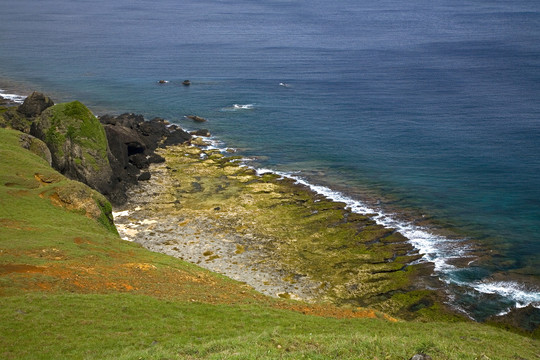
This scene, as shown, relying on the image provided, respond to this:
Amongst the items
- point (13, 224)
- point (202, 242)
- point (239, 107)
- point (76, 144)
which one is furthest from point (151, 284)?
point (239, 107)

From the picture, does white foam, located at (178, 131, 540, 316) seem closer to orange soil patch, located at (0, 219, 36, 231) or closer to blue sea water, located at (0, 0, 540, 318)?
blue sea water, located at (0, 0, 540, 318)

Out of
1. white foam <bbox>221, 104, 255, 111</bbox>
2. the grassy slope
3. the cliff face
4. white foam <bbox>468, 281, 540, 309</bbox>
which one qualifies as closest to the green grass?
the grassy slope

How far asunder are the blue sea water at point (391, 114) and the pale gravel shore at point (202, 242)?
17106mm

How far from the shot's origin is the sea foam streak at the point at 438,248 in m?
47.4

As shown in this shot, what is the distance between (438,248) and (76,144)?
4958 centimetres

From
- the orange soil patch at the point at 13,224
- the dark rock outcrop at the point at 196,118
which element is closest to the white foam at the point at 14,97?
the dark rock outcrop at the point at 196,118

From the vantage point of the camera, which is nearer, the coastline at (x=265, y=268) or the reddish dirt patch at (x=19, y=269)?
the reddish dirt patch at (x=19, y=269)

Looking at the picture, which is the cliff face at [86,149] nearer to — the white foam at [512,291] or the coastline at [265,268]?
the coastline at [265,268]

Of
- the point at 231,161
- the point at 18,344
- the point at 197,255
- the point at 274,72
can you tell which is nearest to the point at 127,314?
the point at 18,344

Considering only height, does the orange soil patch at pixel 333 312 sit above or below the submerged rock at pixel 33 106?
below

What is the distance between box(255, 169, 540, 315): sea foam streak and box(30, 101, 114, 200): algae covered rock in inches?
1206

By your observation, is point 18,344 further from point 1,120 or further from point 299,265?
point 1,120

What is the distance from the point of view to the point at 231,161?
86562 mm

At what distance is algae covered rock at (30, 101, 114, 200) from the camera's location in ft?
222
